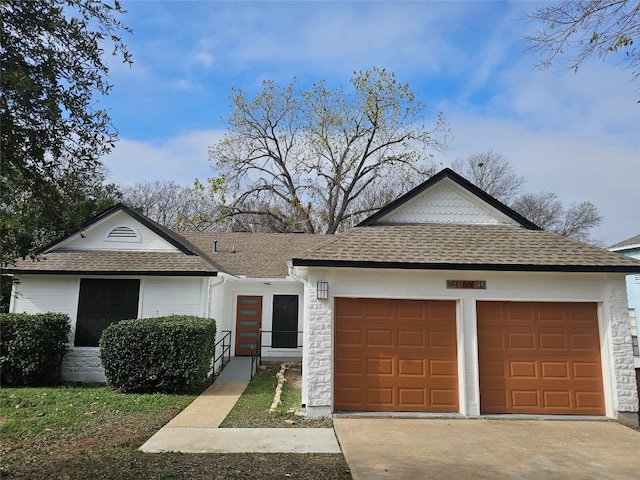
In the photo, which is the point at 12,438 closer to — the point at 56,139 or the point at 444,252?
the point at 56,139

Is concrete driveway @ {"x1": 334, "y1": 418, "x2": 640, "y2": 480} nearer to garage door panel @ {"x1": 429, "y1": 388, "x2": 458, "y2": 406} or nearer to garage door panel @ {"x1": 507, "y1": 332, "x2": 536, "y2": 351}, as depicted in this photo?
garage door panel @ {"x1": 429, "y1": 388, "x2": 458, "y2": 406}

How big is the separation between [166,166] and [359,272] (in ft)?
40.6

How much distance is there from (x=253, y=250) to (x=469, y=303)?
34.7 feet

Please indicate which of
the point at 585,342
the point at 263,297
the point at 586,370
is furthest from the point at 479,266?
the point at 263,297

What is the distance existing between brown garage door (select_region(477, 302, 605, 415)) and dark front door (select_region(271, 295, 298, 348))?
305 inches

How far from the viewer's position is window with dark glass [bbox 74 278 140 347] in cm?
1092

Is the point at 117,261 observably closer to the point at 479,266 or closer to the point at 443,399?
the point at 443,399

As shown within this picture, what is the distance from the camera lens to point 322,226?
2778cm

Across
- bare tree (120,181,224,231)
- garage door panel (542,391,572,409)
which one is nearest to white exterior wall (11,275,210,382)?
garage door panel (542,391,572,409)

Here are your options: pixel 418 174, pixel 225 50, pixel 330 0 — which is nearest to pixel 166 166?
pixel 225 50

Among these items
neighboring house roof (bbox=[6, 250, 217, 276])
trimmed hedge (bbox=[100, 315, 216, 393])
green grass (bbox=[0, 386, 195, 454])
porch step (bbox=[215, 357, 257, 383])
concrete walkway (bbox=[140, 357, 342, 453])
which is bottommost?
green grass (bbox=[0, 386, 195, 454])

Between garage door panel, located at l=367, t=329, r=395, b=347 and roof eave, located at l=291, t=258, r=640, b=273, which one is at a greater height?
roof eave, located at l=291, t=258, r=640, b=273

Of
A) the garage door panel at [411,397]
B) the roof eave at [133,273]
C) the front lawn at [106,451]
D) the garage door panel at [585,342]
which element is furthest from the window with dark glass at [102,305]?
the garage door panel at [585,342]

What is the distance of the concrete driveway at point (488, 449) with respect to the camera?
5109mm
